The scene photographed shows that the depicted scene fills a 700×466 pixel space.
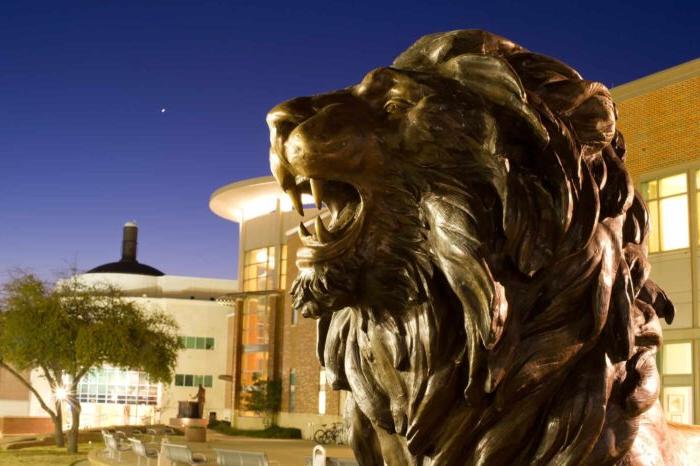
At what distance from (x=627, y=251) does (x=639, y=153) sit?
83.6ft

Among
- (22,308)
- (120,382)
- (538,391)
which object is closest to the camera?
(538,391)

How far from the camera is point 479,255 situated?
154cm

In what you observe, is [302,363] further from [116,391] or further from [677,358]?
[677,358]

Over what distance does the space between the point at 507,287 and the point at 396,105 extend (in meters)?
0.42

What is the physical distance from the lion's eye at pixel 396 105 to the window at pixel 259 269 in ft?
166

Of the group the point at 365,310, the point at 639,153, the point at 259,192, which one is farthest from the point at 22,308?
the point at 365,310

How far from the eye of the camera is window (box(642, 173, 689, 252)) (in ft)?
80.1

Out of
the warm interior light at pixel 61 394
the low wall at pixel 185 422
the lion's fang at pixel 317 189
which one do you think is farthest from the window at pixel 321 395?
the lion's fang at pixel 317 189

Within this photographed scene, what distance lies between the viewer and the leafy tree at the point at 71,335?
30203mm

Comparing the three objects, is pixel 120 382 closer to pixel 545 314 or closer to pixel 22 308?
pixel 22 308

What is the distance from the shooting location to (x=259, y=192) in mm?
55094

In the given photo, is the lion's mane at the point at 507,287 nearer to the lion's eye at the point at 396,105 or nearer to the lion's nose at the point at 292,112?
the lion's eye at the point at 396,105

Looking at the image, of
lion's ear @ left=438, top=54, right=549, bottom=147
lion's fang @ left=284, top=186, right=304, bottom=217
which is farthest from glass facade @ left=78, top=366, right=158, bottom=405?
lion's ear @ left=438, top=54, right=549, bottom=147

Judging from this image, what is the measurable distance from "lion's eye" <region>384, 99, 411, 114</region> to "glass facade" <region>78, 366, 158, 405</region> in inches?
2501
